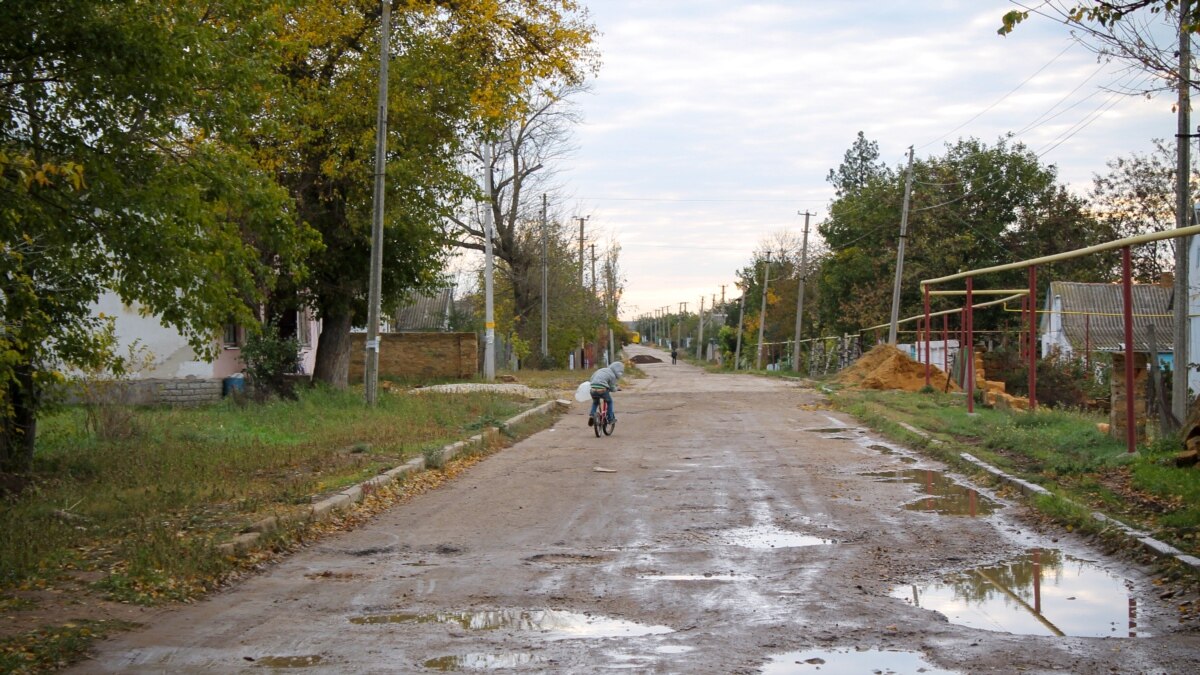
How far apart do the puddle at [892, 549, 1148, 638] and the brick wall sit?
34.5 metres

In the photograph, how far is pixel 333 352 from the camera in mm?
27094

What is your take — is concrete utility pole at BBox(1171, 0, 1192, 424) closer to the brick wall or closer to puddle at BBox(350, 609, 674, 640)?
puddle at BBox(350, 609, 674, 640)

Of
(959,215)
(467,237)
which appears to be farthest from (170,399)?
(959,215)

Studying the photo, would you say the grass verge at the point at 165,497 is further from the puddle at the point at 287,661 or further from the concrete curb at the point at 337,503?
the puddle at the point at 287,661

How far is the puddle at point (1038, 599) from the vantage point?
647 cm

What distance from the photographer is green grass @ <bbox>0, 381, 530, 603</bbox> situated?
7.83 meters

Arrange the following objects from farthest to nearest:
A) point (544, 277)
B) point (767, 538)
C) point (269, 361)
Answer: point (544, 277), point (269, 361), point (767, 538)

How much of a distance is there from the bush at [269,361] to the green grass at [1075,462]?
12.9 m

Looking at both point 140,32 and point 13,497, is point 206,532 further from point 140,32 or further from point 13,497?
point 140,32

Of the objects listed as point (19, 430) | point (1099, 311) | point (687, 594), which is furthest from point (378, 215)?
point (1099, 311)

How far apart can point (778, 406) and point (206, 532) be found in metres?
21.2

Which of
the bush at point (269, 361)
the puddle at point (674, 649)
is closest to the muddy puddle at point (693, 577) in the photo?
the puddle at point (674, 649)

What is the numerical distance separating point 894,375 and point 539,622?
31808mm

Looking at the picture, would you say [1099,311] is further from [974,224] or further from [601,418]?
[601,418]
